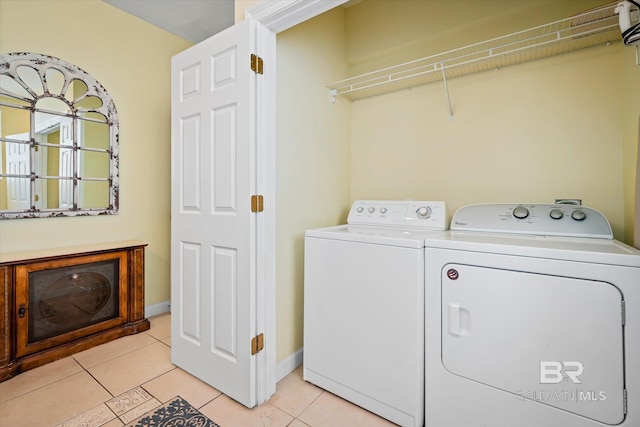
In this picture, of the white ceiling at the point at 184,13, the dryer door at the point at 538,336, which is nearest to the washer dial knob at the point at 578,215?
the dryer door at the point at 538,336

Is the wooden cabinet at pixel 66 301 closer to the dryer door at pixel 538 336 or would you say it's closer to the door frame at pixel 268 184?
the door frame at pixel 268 184

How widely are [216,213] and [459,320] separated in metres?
1.35

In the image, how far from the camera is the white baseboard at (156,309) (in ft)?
8.87

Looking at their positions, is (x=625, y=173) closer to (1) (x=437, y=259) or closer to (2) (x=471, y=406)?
(1) (x=437, y=259)

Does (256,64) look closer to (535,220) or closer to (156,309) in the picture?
(535,220)

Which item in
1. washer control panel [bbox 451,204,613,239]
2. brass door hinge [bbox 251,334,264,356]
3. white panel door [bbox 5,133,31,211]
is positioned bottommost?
brass door hinge [bbox 251,334,264,356]

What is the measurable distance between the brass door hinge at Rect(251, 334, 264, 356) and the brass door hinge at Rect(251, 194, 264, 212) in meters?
0.69

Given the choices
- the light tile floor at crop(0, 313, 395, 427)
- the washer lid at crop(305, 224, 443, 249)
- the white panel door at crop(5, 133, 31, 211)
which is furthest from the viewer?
the white panel door at crop(5, 133, 31, 211)

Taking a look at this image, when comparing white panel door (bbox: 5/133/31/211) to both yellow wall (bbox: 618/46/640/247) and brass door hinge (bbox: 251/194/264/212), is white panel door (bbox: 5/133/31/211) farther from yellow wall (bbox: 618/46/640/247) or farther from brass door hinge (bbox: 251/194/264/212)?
yellow wall (bbox: 618/46/640/247)

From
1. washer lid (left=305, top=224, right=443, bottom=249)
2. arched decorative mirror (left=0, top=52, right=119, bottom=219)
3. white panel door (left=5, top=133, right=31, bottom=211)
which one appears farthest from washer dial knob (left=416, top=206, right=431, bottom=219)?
white panel door (left=5, top=133, right=31, bottom=211)

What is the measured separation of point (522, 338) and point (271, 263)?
3.93 feet

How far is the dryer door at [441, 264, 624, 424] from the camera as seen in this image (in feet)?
3.27

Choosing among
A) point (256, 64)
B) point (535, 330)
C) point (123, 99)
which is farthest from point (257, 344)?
point (123, 99)

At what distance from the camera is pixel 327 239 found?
1.62m
